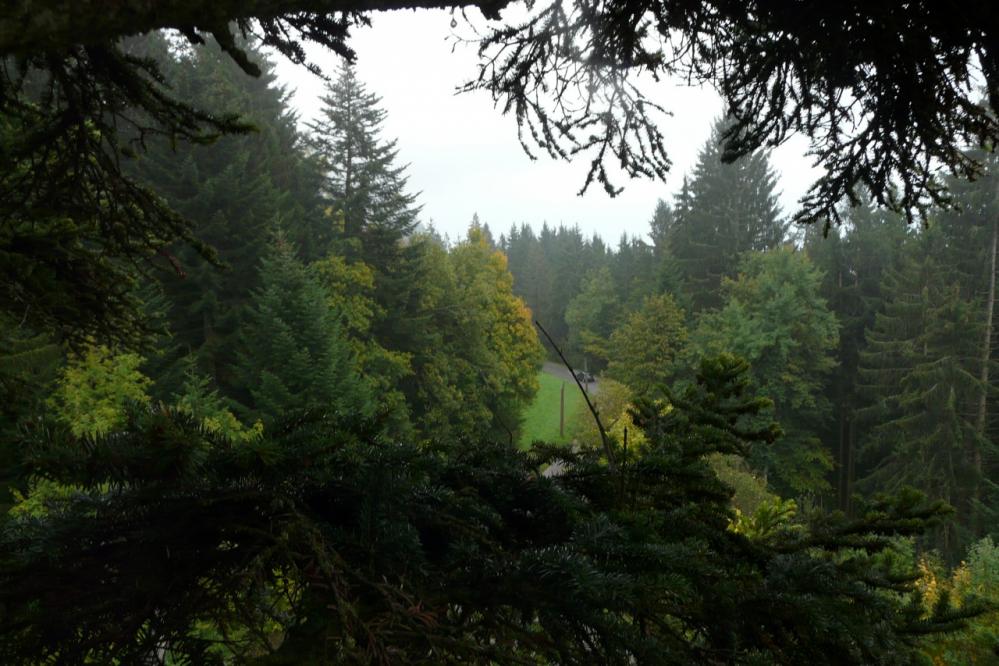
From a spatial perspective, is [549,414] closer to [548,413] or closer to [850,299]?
[548,413]

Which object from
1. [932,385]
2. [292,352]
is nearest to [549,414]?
[932,385]

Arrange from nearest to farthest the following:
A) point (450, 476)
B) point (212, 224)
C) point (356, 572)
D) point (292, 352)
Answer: point (356, 572)
point (450, 476)
point (292, 352)
point (212, 224)

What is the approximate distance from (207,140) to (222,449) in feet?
7.79

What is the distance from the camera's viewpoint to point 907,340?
2542 centimetres

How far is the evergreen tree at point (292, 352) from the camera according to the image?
53.3 feet

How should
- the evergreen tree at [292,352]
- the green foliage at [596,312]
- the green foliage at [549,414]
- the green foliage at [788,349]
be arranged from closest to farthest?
the evergreen tree at [292,352]
the green foliage at [788,349]
the green foliage at [549,414]
the green foliage at [596,312]

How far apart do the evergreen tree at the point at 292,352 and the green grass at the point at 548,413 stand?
14827 mm

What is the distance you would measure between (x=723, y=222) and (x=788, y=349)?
38.7 ft

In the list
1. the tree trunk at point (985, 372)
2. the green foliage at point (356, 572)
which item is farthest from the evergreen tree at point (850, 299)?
the green foliage at point (356, 572)

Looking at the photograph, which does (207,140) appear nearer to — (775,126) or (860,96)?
(775,126)

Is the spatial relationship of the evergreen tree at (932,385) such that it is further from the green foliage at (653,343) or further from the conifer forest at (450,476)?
the conifer forest at (450,476)

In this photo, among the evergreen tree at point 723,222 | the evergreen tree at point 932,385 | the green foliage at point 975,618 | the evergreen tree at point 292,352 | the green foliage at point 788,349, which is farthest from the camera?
the evergreen tree at point 723,222

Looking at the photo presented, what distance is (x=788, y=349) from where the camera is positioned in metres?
27.5

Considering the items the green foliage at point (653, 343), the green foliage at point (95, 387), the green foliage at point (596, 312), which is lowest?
the green foliage at point (95, 387)
